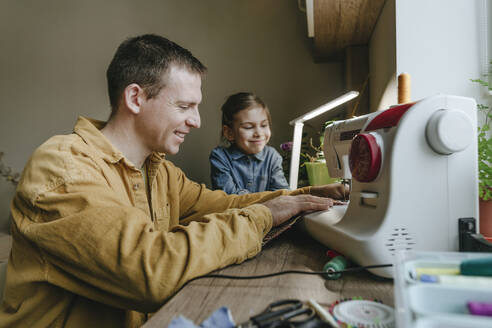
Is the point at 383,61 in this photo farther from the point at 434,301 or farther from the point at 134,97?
the point at 434,301

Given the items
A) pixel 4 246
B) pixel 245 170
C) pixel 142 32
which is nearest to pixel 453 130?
pixel 245 170

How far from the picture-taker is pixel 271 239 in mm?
829

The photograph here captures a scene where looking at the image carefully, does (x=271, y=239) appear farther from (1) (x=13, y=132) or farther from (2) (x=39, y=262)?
(1) (x=13, y=132)

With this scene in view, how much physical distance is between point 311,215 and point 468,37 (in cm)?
93

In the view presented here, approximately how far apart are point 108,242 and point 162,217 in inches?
21.1

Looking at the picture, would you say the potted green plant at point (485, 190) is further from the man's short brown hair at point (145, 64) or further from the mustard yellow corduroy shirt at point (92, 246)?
the man's short brown hair at point (145, 64)

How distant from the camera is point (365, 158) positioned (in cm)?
69

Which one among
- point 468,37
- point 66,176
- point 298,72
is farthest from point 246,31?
point 66,176

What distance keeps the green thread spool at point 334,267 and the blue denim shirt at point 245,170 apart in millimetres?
1322

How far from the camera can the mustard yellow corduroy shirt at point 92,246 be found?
22.8 inches

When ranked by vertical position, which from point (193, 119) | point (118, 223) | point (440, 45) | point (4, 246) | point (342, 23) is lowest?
point (4, 246)

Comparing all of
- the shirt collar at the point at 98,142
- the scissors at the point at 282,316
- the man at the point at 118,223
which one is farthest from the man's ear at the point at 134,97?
the scissors at the point at 282,316

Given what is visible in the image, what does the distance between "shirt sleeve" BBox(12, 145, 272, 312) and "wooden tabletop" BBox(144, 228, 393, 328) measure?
0.14ft

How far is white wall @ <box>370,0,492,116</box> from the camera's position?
1198mm
